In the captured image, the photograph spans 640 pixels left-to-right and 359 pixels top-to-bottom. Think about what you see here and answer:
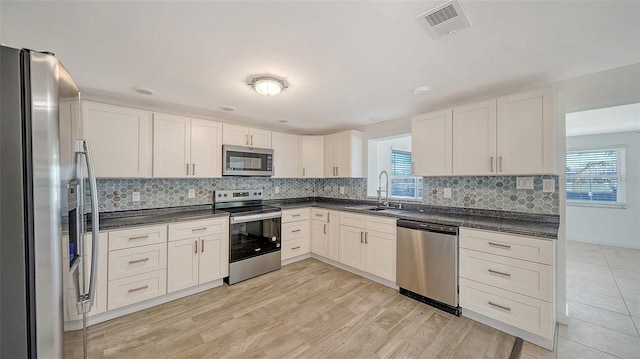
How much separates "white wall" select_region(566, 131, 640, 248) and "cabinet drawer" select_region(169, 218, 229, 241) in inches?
279

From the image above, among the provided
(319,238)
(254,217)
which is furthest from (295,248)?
(254,217)

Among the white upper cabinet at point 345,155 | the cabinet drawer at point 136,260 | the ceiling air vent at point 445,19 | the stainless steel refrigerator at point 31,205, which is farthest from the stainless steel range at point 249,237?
the ceiling air vent at point 445,19

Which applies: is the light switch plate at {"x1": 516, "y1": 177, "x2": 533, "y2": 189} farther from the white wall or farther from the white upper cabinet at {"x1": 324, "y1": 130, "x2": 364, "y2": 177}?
the white wall

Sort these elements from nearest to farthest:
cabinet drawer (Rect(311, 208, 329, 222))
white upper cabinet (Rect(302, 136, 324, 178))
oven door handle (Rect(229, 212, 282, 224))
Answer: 1. oven door handle (Rect(229, 212, 282, 224))
2. cabinet drawer (Rect(311, 208, 329, 222))
3. white upper cabinet (Rect(302, 136, 324, 178))

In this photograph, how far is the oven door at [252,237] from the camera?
2993 mm

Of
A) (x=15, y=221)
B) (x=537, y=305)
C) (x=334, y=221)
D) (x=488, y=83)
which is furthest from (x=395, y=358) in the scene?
(x=488, y=83)

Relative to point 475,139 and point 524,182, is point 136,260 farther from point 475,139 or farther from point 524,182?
point 524,182

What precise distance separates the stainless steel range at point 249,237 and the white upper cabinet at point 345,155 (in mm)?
1272

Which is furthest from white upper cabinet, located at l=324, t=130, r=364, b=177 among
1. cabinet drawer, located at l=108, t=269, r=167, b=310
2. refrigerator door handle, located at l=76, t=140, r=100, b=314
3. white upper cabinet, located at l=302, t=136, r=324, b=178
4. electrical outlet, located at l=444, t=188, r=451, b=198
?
refrigerator door handle, located at l=76, t=140, r=100, b=314

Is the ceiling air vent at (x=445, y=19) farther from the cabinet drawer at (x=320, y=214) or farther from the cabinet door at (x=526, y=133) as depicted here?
the cabinet drawer at (x=320, y=214)

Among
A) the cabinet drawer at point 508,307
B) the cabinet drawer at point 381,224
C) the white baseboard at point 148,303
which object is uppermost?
the cabinet drawer at point 381,224

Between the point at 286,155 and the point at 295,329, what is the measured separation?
8.52ft

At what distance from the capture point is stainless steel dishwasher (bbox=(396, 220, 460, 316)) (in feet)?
7.62

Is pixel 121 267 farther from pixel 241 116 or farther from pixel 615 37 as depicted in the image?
pixel 615 37
